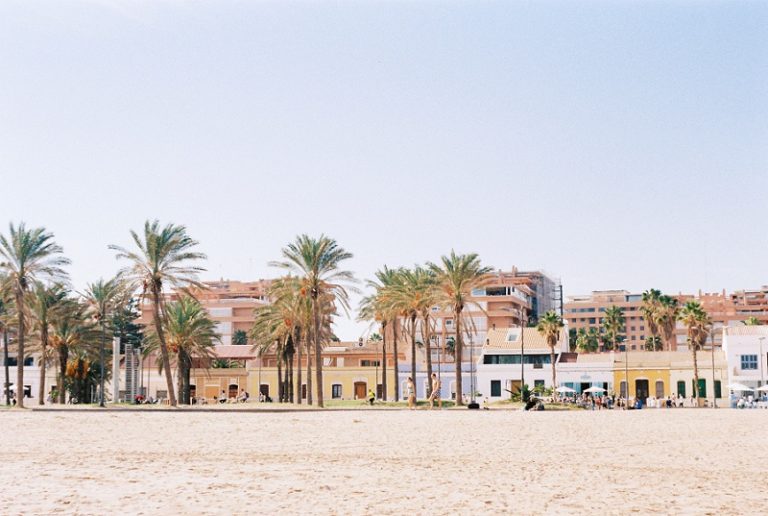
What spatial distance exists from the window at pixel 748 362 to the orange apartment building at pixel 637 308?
3190 inches

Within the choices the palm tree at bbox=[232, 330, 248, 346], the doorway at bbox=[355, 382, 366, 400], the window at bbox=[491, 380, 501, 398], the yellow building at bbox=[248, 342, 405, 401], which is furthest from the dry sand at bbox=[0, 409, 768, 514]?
the palm tree at bbox=[232, 330, 248, 346]

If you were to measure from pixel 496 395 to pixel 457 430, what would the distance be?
53.4m

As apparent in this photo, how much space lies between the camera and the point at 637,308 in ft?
578

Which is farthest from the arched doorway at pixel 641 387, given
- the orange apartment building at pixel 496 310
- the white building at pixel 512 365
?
the orange apartment building at pixel 496 310

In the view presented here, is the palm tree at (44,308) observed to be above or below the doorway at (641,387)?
above

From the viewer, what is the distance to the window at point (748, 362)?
79938 mm

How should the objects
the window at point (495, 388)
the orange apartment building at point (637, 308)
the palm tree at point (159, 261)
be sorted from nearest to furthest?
the palm tree at point (159, 261)
the window at point (495, 388)
the orange apartment building at point (637, 308)

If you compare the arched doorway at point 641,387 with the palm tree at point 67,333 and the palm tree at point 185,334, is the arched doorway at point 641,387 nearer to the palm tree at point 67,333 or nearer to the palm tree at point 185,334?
the palm tree at point 185,334

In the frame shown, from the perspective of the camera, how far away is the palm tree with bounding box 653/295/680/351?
107m

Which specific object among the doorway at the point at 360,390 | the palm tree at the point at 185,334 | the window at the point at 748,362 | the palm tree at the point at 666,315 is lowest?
the doorway at the point at 360,390

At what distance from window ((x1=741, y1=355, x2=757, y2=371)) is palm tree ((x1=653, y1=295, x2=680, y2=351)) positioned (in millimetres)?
24966

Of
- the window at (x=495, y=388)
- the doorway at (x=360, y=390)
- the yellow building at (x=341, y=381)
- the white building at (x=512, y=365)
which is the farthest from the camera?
the doorway at (x=360, y=390)

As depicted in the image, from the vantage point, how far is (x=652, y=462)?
66.2ft

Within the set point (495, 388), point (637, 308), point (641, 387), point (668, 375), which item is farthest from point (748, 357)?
point (637, 308)
